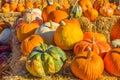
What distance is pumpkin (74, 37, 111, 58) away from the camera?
2818 mm

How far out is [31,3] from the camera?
30.9 ft

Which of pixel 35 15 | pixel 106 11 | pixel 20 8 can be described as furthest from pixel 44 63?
pixel 20 8

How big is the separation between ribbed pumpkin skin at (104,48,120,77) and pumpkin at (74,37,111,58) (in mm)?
151

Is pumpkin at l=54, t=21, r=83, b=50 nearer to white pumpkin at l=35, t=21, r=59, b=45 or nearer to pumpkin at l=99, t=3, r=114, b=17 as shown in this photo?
white pumpkin at l=35, t=21, r=59, b=45

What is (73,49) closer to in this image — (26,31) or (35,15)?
(26,31)

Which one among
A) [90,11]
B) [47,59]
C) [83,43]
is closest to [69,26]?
[83,43]

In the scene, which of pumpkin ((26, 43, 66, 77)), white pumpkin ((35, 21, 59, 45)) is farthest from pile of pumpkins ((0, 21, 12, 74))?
pumpkin ((26, 43, 66, 77))

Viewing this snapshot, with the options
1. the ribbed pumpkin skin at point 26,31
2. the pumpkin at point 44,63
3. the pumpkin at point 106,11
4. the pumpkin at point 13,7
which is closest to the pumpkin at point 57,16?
the ribbed pumpkin skin at point 26,31

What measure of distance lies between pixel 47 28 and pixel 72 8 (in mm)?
1121

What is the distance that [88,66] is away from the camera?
2.53 metres

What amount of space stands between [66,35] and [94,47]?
351mm

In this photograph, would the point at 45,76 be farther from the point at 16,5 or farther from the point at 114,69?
the point at 16,5

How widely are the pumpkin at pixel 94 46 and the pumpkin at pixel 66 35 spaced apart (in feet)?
0.30

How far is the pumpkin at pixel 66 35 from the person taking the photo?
2984mm
